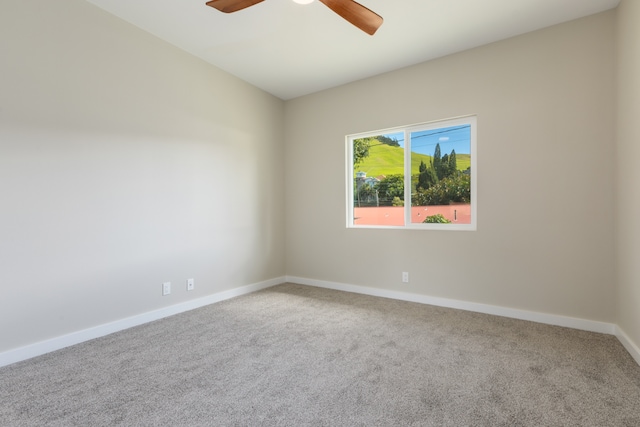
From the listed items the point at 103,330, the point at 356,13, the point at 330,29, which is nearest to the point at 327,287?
the point at 103,330

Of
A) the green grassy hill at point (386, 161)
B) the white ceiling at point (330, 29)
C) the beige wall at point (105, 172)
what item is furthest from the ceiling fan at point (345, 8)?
the green grassy hill at point (386, 161)

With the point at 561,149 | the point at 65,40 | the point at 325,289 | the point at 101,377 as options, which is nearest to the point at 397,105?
the point at 561,149

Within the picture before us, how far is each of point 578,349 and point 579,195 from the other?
1.28 meters

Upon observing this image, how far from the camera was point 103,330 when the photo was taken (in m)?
2.60

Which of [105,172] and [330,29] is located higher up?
[330,29]

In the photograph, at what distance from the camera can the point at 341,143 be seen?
414 centimetres

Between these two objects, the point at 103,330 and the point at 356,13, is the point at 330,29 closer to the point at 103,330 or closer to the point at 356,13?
the point at 356,13

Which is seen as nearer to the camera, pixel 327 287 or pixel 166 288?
pixel 166 288

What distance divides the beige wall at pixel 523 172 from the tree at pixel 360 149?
19 cm

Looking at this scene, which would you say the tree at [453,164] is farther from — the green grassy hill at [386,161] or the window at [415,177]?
the green grassy hill at [386,161]

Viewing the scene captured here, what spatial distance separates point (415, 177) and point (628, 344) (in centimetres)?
228

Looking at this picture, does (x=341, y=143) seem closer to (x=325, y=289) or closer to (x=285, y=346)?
(x=325, y=289)

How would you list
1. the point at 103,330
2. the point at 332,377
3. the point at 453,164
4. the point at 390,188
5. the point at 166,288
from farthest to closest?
the point at 390,188
the point at 453,164
the point at 166,288
the point at 103,330
the point at 332,377

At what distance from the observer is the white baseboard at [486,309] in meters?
2.65
